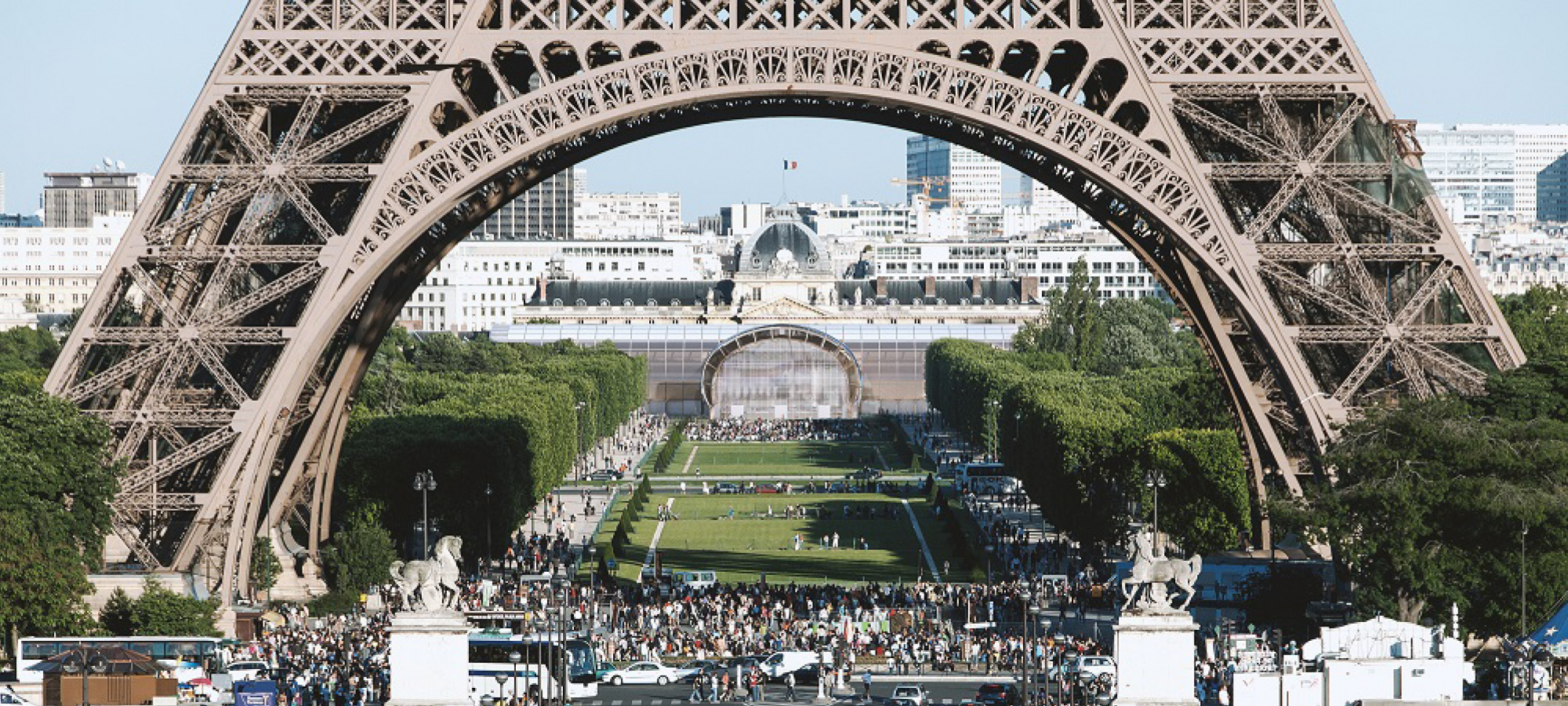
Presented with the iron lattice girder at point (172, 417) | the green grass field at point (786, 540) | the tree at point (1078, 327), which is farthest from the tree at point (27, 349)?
the iron lattice girder at point (172, 417)

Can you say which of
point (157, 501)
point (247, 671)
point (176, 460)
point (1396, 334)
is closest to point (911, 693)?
point (1396, 334)

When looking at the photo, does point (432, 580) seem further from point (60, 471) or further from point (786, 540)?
point (786, 540)

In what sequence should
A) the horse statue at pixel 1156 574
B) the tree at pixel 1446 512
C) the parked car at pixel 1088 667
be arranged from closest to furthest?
the horse statue at pixel 1156 574
the tree at pixel 1446 512
the parked car at pixel 1088 667

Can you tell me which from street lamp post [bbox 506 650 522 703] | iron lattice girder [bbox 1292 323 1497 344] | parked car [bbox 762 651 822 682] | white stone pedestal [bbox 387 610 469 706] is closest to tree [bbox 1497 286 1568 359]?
iron lattice girder [bbox 1292 323 1497 344]

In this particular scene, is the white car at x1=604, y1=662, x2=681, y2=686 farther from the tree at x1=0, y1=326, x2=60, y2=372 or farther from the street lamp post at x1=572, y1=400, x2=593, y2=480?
the tree at x1=0, y1=326, x2=60, y2=372

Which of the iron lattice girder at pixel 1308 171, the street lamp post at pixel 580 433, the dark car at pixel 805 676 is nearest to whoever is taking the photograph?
the iron lattice girder at pixel 1308 171

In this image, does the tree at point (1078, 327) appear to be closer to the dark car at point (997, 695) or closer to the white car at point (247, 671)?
the dark car at point (997, 695)
